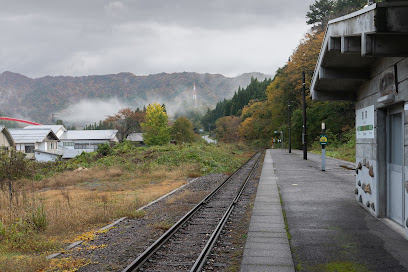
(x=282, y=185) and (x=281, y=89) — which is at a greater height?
(x=281, y=89)

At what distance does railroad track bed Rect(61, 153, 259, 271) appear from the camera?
6457mm

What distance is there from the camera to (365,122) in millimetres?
9844

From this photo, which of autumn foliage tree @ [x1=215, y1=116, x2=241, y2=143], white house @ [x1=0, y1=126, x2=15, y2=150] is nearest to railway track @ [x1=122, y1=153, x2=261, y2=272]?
white house @ [x1=0, y1=126, x2=15, y2=150]

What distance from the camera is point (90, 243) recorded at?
25.5ft

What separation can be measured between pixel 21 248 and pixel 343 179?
48.4 feet

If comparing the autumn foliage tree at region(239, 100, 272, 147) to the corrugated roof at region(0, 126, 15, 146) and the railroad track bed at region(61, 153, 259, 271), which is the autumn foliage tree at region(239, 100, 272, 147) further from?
the railroad track bed at region(61, 153, 259, 271)

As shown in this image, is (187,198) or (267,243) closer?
(267,243)

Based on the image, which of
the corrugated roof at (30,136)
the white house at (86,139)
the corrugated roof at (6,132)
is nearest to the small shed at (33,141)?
the corrugated roof at (30,136)

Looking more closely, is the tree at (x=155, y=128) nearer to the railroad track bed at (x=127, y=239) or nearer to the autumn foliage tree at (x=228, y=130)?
the autumn foliage tree at (x=228, y=130)

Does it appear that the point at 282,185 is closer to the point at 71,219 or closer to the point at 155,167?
the point at 71,219

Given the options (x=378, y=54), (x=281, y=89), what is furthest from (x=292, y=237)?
(x=281, y=89)

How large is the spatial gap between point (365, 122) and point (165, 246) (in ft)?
20.2

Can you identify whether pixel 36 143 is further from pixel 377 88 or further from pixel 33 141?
pixel 377 88

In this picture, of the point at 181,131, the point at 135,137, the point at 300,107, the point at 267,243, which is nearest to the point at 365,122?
the point at 267,243
